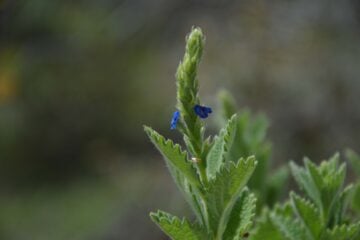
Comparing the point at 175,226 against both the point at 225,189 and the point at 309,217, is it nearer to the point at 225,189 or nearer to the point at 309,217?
the point at 225,189

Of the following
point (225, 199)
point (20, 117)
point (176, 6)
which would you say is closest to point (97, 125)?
point (20, 117)

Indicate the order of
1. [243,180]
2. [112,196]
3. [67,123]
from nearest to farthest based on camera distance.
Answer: [243,180] → [112,196] → [67,123]

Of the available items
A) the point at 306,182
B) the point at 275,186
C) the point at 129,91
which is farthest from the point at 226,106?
the point at 129,91

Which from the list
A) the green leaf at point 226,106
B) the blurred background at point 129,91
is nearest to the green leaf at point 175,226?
the green leaf at point 226,106

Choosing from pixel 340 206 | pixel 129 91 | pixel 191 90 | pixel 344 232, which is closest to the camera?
pixel 191 90

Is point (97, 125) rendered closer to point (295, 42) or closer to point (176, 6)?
point (176, 6)

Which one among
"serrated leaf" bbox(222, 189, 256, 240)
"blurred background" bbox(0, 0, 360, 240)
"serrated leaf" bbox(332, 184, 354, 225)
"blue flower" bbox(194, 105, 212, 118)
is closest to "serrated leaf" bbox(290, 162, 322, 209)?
"serrated leaf" bbox(332, 184, 354, 225)
